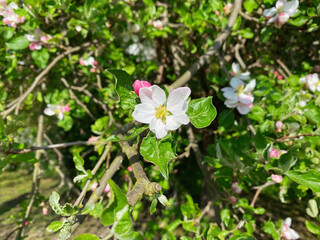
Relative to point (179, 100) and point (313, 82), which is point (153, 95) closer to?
point (179, 100)

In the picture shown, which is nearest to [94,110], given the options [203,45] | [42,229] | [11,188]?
[42,229]

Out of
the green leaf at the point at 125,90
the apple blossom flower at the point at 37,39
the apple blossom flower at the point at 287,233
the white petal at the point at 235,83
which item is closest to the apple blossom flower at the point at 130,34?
the apple blossom flower at the point at 37,39

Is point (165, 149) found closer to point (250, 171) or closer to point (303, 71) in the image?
point (250, 171)

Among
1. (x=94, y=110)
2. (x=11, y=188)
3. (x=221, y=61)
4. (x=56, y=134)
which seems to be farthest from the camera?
(x=11, y=188)

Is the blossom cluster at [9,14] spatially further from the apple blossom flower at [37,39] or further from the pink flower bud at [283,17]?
the pink flower bud at [283,17]

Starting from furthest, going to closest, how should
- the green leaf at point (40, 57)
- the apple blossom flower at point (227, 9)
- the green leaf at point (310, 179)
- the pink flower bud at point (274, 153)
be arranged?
the apple blossom flower at point (227, 9), the green leaf at point (40, 57), the pink flower bud at point (274, 153), the green leaf at point (310, 179)

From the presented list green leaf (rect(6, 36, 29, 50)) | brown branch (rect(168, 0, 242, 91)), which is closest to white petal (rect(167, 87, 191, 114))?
brown branch (rect(168, 0, 242, 91))

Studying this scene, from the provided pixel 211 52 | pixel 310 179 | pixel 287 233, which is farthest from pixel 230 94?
pixel 287 233
